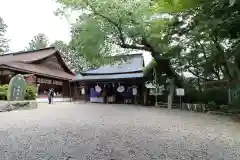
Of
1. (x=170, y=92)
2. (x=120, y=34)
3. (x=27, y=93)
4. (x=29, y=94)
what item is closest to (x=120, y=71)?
(x=170, y=92)

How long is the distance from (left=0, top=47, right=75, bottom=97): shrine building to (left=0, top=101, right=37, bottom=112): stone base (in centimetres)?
537

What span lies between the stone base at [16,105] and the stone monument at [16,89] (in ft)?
3.45

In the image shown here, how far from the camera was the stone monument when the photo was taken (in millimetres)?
15430

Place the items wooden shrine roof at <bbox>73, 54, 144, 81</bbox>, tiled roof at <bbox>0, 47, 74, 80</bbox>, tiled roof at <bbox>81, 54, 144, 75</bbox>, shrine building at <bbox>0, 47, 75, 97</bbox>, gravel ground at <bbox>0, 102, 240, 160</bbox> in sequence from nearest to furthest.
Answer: gravel ground at <bbox>0, 102, 240, 160</bbox>, wooden shrine roof at <bbox>73, 54, 144, 81</bbox>, tiled roof at <bbox>81, 54, 144, 75</bbox>, shrine building at <bbox>0, 47, 75, 97</bbox>, tiled roof at <bbox>0, 47, 74, 80</bbox>

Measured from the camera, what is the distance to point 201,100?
1744cm

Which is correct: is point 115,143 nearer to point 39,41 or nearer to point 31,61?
→ point 31,61

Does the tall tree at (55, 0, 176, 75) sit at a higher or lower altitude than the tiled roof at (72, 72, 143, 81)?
higher

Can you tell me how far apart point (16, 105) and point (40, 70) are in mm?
10722

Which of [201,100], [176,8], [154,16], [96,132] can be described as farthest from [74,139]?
[201,100]

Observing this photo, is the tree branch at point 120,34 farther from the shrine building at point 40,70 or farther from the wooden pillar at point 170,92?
the shrine building at point 40,70

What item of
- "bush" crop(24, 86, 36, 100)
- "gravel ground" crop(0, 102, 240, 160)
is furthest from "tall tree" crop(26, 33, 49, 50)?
"gravel ground" crop(0, 102, 240, 160)

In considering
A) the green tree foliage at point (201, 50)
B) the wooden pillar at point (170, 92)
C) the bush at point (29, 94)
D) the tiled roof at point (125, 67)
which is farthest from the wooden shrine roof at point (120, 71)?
the bush at point (29, 94)

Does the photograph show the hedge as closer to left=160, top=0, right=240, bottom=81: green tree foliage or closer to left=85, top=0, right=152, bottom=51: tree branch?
left=85, top=0, right=152, bottom=51: tree branch

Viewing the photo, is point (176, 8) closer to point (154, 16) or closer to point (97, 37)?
point (154, 16)
